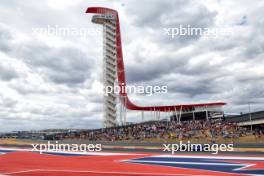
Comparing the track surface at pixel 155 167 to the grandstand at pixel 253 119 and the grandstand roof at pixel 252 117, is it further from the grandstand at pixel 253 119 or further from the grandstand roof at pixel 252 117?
the grandstand at pixel 253 119

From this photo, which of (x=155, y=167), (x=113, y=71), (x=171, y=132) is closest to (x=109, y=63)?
(x=113, y=71)

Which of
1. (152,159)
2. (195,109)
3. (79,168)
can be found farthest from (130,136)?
(195,109)

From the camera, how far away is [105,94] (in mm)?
74000

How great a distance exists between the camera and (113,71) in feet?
247

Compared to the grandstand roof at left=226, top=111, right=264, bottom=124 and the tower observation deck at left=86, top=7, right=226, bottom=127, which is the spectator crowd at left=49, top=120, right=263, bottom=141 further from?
the tower observation deck at left=86, top=7, right=226, bottom=127

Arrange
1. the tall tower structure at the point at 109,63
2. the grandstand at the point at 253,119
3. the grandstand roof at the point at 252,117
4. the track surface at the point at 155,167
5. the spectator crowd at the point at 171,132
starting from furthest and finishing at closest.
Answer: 1. the tall tower structure at the point at 109,63
2. the grandstand at the point at 253,119
3. the grandstand roof at the point at 252,117
4. the spectator crowd at the point at 171,132
5. the track surface at the point at 155,167

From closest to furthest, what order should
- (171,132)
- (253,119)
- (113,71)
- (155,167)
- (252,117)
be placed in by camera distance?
1. (155,167)
2. (171,132)
3. (253,119)
4. (252,117)
5. (113,71)

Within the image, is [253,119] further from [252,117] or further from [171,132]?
[171,132]

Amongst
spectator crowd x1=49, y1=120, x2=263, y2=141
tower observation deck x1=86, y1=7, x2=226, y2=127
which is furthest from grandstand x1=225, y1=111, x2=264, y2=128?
tower observation deck x1=86, y1=7, x2=226, y2=127

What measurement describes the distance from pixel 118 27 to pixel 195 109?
25.2m

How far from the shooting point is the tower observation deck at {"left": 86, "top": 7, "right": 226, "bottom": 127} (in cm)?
7306

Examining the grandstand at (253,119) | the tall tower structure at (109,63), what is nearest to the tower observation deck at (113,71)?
the tall tower structure at (109,63)

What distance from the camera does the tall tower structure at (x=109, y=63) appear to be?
239ft

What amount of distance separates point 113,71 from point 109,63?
80.8 inches
